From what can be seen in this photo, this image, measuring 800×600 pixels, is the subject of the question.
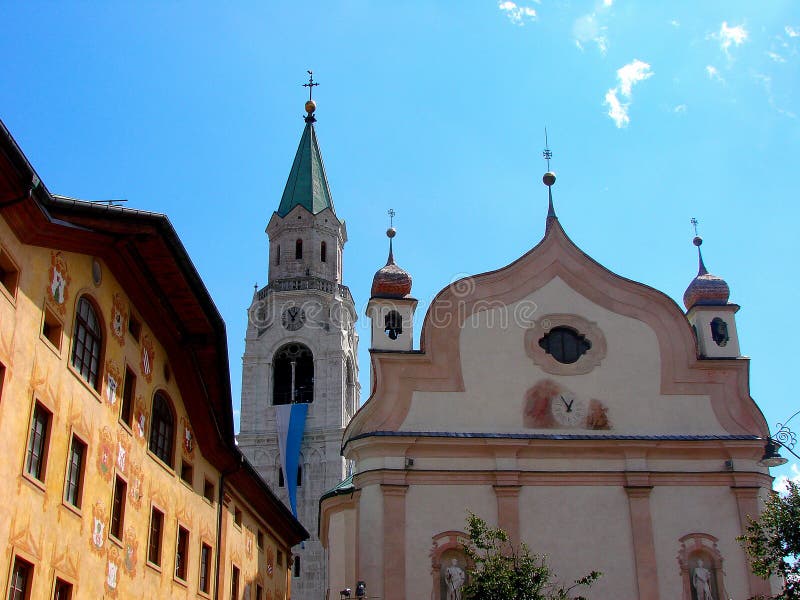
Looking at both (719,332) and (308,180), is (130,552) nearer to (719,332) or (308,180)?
(719,332)

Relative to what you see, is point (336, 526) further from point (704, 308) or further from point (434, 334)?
point (704, 308)

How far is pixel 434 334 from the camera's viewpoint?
3020cm

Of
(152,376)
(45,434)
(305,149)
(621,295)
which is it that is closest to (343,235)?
(305,149)

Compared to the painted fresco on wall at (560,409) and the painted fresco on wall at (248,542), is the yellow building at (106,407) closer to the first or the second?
the painted fresco on wall at (248,542)

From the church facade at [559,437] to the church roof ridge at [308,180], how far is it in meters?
44.0

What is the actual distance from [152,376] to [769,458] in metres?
19.3

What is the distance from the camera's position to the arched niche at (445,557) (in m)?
Answer: 26.9

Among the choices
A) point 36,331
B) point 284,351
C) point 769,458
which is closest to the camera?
point 36,331

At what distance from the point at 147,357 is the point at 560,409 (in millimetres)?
13463

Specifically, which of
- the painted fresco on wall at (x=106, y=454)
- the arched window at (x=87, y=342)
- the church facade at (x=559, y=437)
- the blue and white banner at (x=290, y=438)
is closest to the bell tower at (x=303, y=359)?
the blue and white banner at (x=290, y=438)

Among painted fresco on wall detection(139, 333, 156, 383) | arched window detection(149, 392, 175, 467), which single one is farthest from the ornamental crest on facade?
painted fresco on wall detection(139, 333, 156, 383)

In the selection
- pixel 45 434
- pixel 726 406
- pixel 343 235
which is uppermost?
pixel 343 235

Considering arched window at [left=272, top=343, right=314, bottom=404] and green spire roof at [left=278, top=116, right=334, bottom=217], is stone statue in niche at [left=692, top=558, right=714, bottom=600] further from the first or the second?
green spire roof at [left=278, top=116, right=334, bottom=217]

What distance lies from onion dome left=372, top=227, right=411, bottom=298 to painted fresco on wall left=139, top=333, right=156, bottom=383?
1072cm
